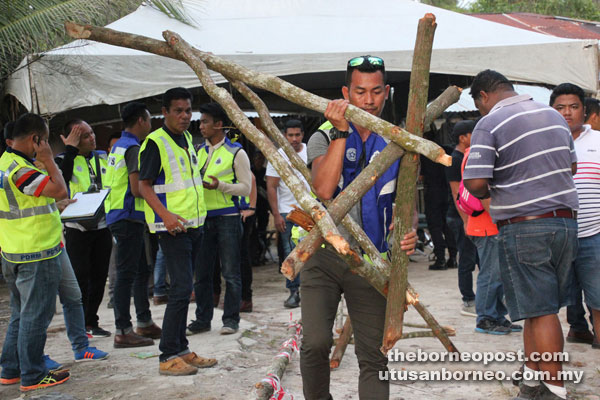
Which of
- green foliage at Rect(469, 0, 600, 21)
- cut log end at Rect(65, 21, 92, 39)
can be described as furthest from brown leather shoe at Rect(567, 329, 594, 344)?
green foliage at Rect(469, 0, 600, 21)

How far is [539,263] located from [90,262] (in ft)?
14.3

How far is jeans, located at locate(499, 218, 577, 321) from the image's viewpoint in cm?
A: 365

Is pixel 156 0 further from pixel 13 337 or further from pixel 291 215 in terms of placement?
pixel 291 215

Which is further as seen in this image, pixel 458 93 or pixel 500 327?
pixel 500 327

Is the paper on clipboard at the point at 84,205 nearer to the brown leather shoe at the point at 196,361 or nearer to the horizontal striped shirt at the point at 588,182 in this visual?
the brown leather shoe at the point at 196,361

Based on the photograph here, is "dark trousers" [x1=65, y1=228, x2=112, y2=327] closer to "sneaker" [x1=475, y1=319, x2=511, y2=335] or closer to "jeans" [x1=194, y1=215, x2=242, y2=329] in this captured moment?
"jeans" [x1=194, y1=215, x2=242, y2=329]

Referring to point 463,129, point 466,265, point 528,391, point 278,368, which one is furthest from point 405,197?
point 466,265

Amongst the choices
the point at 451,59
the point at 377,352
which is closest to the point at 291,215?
the point at 377,352

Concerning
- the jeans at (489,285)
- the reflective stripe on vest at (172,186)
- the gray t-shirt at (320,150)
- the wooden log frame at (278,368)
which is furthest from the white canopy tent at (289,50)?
the gray t-shirt at (320,150)

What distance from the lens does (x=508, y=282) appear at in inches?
150

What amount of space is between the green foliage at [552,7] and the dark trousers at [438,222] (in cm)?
1802

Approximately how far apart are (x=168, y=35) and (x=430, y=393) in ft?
9.89

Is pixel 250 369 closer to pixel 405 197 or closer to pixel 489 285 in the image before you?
pixel 405 197

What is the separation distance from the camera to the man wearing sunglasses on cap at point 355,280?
3.22m
